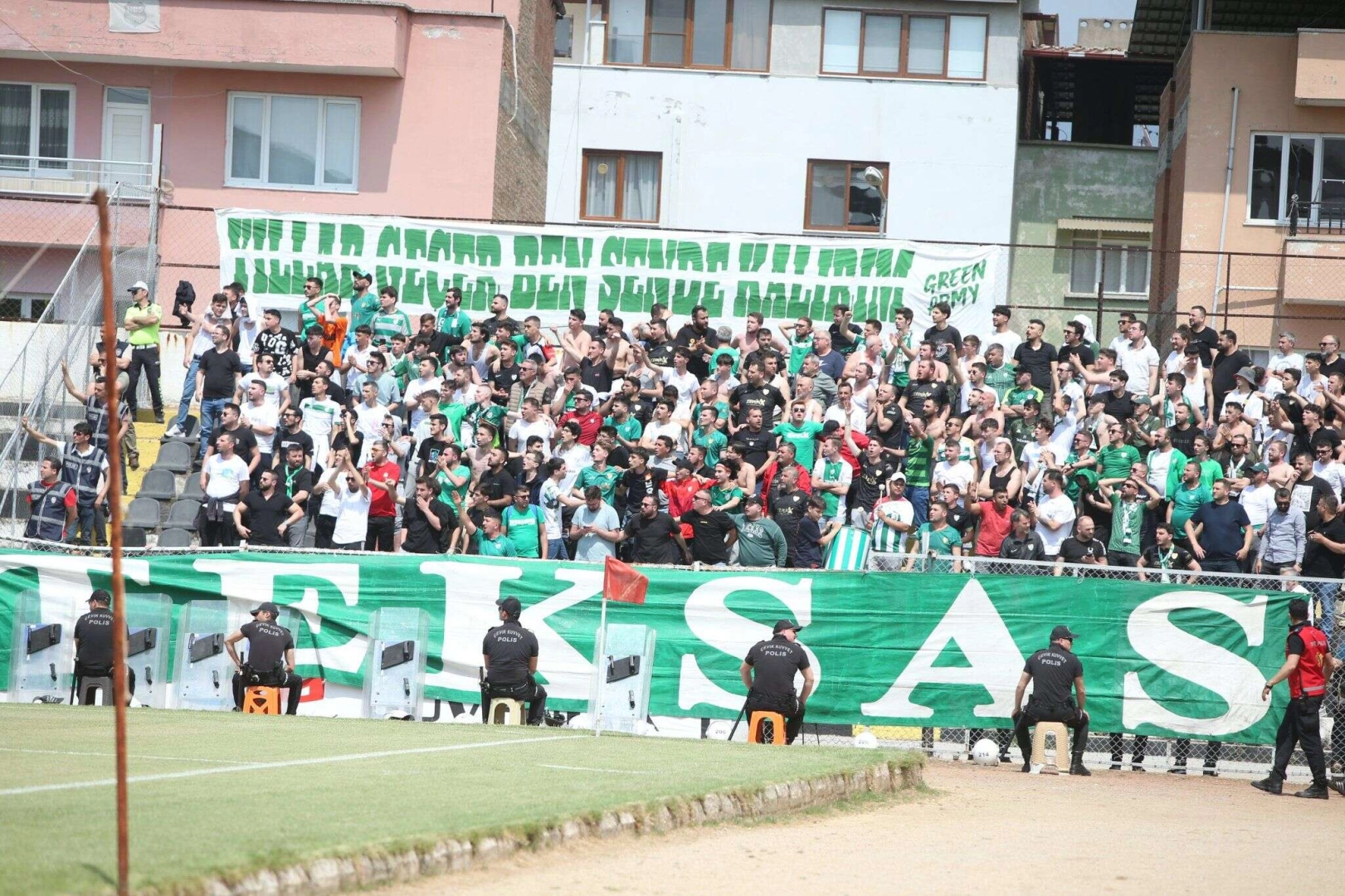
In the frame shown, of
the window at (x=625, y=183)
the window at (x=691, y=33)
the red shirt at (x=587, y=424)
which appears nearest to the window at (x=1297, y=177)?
the window at (x=691, y=33)

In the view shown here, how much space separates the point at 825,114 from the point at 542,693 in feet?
74.1

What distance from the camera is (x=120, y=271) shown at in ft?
91.1

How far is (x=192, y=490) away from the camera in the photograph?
21.9 metres

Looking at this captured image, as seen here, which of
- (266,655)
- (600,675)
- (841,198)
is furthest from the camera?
(841,198)

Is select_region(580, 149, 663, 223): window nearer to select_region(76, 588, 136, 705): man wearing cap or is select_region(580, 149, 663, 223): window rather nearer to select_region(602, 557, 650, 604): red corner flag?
select_region(76, 588, 136, 705): man wearing cap

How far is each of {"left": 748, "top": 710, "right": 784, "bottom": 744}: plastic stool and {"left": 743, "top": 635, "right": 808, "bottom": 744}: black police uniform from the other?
0.16ft

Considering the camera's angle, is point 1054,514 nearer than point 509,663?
No

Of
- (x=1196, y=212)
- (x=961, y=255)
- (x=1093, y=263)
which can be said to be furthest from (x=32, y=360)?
(x=1093, y=263)

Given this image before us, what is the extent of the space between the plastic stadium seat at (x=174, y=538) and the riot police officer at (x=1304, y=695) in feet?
43.2

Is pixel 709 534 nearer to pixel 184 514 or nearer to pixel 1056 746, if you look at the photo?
pixel 1056 746

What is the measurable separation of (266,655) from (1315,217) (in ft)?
76.9

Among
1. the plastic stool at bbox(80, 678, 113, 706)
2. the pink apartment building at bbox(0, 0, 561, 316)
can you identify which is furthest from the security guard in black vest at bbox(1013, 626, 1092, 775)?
the pink apartment building at bbox(0, 0, 561, 316)

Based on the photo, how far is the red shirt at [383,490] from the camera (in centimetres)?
2019

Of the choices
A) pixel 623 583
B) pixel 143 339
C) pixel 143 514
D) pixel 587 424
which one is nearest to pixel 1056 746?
pixel 623 583
